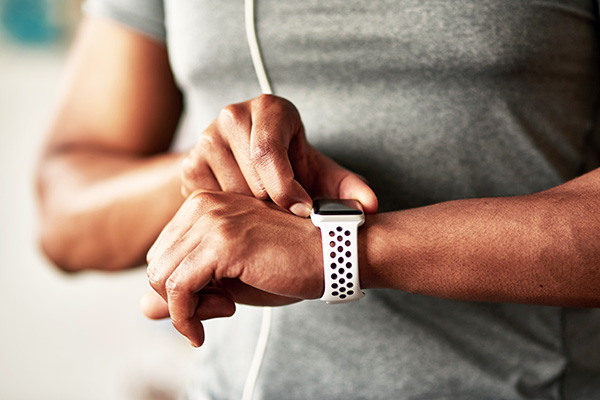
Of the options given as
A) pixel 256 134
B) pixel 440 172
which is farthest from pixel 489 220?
pixel 256 134

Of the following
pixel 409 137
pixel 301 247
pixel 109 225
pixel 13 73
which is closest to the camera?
pixel 301 247

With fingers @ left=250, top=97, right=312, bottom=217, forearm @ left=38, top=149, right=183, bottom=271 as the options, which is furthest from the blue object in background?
fingers @ left=250, top=97, right=312, bottom=217

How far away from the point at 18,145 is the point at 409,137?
2.56m

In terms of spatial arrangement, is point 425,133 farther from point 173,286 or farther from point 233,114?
point 173,286

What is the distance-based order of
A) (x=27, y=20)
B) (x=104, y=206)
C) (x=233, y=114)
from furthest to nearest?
(x=27, y=20) → (x=104, y=206) → (x=233, y=114)

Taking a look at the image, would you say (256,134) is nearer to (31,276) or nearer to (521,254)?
(521,254)

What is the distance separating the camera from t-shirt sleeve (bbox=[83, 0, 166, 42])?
972mm

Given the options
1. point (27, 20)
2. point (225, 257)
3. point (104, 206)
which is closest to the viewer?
point (225, 257)

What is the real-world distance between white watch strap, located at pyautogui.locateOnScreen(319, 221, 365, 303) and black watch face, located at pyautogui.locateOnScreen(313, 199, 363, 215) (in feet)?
0.05

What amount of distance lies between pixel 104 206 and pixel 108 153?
138 mm

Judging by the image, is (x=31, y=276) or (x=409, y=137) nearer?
(x=409, y=137)

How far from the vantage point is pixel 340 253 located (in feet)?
1.92

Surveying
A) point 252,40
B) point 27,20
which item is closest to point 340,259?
point 252,40

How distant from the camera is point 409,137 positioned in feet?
2.57
